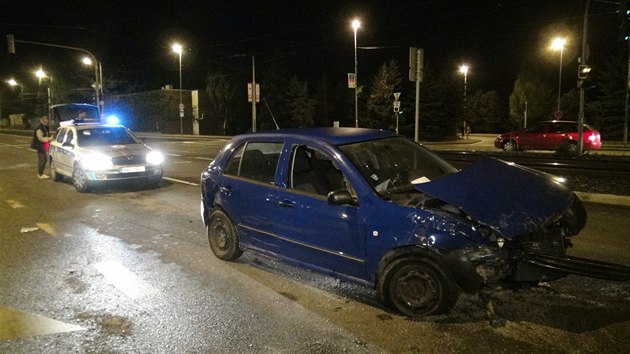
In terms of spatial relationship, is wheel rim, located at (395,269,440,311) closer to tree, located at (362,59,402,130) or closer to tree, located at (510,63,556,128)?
tree, located at (362,59,402,130)

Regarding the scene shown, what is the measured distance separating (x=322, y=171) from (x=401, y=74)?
37839 millimetres

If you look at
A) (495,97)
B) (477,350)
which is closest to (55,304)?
(477,350)

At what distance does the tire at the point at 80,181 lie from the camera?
11270 mm

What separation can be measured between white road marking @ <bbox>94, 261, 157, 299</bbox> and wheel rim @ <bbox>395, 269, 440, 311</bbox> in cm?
255

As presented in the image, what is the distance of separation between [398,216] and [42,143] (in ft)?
41.9

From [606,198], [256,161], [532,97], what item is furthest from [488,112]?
[256,161]

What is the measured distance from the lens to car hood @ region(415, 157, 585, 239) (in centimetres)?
391

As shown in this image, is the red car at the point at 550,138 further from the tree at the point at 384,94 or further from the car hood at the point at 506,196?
the car hood at the point at 506,196

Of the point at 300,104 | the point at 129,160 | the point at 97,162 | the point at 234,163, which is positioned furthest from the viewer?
the point at 300,104

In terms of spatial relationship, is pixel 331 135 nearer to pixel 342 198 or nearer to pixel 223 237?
pixel 342 198

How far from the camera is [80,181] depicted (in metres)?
11.4

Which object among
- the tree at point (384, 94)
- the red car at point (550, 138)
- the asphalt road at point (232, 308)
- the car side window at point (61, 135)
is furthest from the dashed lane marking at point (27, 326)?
the tree at point (384, 94)

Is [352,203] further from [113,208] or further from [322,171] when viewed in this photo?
[113,208]

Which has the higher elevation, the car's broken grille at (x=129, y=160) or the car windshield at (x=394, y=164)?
the car windshield at (x=394, y=164)
